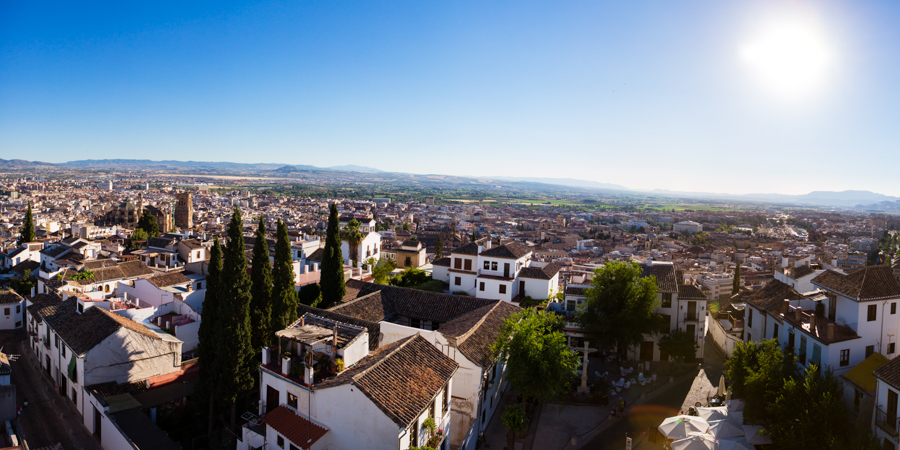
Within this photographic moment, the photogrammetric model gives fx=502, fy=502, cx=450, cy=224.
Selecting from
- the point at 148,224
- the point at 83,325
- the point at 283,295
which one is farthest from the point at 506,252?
the point at 148,224

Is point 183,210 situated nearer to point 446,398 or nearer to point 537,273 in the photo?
point 537,273

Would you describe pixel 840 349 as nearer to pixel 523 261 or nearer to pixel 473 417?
pixel 473 417

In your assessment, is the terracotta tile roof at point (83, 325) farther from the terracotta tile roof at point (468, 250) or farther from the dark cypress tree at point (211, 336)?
the terracotta tile roof at point (468, 250)

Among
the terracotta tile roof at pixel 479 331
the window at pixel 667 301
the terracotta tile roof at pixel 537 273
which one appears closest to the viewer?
the terracotta tile roof at pixel 479 331

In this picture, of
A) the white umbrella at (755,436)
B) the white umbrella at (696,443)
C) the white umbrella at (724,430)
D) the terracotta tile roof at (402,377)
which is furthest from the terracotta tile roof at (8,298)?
the white umbrella at (755,436)

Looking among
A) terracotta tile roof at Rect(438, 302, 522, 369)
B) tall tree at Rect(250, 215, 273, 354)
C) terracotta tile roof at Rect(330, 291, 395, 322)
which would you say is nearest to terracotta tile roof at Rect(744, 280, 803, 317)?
terracotta tile roof at Rect(438, 302, 522, 369)

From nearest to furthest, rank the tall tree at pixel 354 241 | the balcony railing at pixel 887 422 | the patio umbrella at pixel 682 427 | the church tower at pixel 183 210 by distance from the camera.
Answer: the balcony railing at pixel 887 422
the patio umbrella at pixel 682 427
the tall tree at pixel 354 241
the church tower at pixel 183 210
